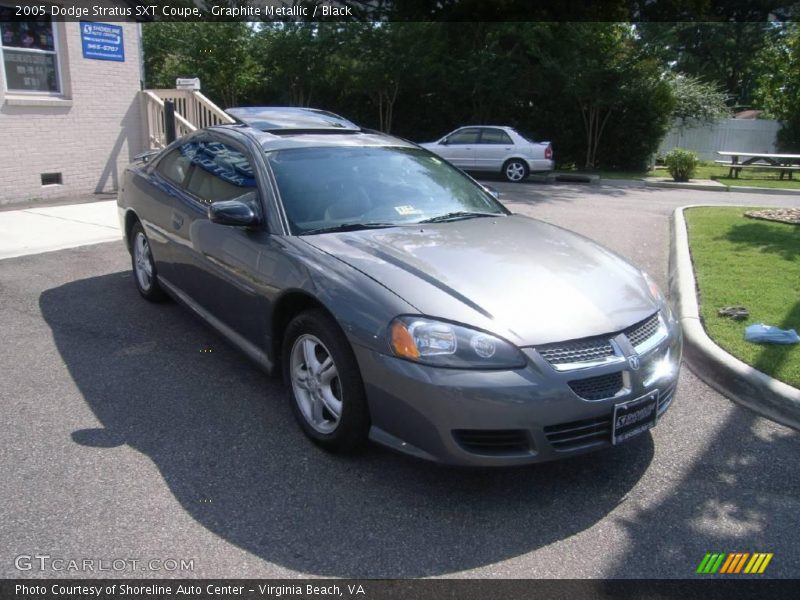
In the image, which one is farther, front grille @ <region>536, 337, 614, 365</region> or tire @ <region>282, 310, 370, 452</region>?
tire @ <region>282, 310, 370, 452</region>

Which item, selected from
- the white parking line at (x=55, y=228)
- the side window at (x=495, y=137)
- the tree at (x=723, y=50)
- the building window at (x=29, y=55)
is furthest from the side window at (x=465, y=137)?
the tree at (x=723, y=50)

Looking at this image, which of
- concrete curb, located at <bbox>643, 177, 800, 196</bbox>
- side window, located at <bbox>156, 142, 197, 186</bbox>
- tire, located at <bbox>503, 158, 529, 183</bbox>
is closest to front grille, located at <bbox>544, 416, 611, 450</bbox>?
side window, located at <bbox>156, 142, 197, 186</bbox>

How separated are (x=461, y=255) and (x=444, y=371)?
36.9 inches

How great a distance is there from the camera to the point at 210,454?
367 cm

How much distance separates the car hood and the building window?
944 centimetres

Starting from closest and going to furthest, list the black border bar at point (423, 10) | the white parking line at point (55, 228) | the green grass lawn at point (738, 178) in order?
the white parking line at point (55, 228), the green grass lawn at point (738, 178), the black border bar at point (423, 10)

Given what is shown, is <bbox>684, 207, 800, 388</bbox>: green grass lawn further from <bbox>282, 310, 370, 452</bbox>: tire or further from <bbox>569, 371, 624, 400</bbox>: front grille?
<bbox>282, 310, 370, 452</bbox>: tire

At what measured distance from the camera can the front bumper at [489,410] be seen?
3039 mm

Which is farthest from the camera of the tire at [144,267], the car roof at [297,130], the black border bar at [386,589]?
the tire at [144,267]

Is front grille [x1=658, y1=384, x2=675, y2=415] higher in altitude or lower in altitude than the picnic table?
higher

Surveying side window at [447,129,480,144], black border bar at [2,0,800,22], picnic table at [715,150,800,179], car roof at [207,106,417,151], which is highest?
black border bar at [2,0,800,22]

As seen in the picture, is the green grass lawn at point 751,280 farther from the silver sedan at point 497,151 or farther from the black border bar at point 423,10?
the black border bar at point 423,10

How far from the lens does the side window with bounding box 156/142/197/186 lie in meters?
5.42

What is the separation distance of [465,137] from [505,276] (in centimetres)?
1638
